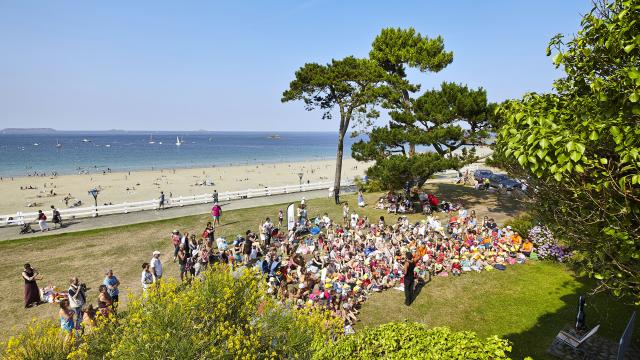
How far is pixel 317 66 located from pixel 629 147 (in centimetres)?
2360

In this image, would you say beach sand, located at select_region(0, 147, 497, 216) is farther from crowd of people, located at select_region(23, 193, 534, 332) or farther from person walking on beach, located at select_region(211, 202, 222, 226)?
crowd of people, located at select_region(23, 193, 534, 332)

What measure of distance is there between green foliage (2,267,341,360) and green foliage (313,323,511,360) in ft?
3.05

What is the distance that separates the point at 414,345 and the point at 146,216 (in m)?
23.8

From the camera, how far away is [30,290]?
12.8 meters

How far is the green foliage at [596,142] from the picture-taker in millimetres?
4676

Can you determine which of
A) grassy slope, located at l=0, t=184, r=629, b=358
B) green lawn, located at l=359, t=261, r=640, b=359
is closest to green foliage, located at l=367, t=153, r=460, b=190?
grassy slope, located at l=0, t=184, r=629, b=358

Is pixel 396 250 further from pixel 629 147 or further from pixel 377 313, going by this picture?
pixel 629 147

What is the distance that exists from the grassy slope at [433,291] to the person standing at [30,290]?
396 millimetres

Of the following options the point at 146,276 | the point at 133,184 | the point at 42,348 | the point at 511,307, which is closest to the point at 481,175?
the point at 511,307

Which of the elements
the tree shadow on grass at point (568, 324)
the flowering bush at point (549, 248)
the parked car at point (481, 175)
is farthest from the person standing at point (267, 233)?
the parked car at point (481, 175)

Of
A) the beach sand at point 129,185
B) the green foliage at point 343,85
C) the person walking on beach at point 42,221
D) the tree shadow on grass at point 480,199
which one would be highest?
A: the green foliage at point 343,85

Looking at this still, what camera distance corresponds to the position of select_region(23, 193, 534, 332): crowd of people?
12.3 meters

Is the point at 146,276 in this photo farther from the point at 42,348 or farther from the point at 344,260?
the point at 344,260

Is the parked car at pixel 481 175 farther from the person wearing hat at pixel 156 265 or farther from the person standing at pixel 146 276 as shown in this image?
the person standing at pixel 146 276
